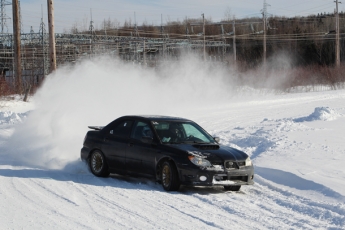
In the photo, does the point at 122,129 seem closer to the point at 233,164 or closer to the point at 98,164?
the point at 98,164

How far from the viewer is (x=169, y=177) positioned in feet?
34.6

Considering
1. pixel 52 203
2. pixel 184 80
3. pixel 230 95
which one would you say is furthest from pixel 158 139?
pixel 230 95

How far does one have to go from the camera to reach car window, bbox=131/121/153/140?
38.0 ft

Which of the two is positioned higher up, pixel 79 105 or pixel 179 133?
pixel 79 105

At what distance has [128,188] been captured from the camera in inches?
421

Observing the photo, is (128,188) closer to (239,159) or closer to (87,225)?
(239,159)

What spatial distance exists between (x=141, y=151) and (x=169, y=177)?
3.58 feet

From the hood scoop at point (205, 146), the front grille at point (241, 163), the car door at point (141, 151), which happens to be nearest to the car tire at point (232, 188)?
the front grille at point (241, 163)

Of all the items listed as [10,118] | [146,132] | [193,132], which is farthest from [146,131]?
[10,118]

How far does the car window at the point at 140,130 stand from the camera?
455 inches

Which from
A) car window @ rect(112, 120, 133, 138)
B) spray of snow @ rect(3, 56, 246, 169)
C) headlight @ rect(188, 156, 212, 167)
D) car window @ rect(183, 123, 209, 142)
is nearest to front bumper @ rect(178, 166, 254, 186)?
headlight @ rect(188, 156, 212, 167)

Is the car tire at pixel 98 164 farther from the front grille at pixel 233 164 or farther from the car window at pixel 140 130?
the front grille at pixel 233 164

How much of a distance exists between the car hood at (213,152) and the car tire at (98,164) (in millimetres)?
2038

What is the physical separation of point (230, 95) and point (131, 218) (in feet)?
103
